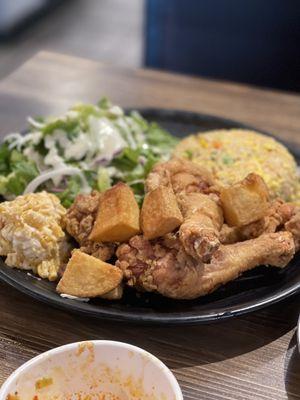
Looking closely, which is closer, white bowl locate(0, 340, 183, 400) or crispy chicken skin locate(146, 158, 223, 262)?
white bowl locate(0, 340, 183, 400)

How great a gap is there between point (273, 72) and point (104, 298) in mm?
2646

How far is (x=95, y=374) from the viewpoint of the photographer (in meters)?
1.12

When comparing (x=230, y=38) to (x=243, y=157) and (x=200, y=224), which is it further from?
(x=200, y=224)

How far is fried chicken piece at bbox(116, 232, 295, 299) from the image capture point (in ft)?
4.34

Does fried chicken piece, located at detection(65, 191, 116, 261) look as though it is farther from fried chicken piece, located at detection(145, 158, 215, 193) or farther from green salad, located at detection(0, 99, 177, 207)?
green salad, located at detection(0, 99, 177, 207)

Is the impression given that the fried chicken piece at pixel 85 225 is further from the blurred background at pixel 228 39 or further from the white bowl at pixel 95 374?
the blurred background at pixel 228 39

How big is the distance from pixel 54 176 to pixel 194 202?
0.63 meters

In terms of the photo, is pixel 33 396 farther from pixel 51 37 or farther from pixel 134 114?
pixel 51 37

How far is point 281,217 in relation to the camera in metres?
1.54

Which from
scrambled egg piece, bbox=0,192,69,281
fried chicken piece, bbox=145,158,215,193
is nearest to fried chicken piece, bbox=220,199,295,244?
fried chicken piece, bbox=145,158,215,193

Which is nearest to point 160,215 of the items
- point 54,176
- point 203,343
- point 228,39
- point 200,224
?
point 200,224

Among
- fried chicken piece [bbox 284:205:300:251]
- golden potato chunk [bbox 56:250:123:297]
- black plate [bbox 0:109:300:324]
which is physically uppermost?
fried chicken piece [bbox 284:205:300:251]

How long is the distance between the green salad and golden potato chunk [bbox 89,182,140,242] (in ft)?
1.18

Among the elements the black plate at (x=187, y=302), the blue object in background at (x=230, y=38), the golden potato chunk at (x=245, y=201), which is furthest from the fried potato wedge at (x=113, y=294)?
the blue object in background at (x=230, y=38)
